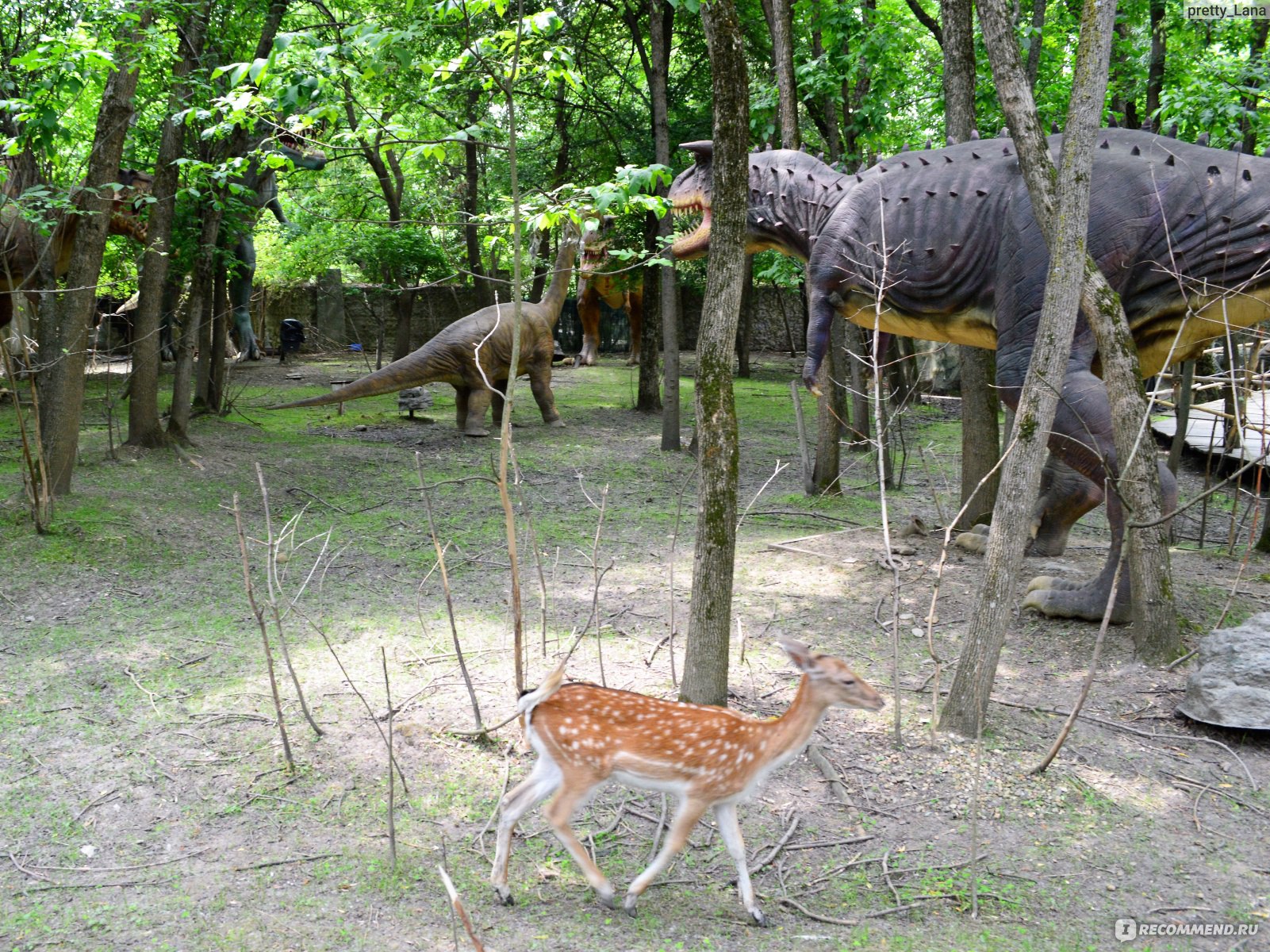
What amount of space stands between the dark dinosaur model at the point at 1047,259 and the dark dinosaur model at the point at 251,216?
3.99 m

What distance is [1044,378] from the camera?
13.1 feet

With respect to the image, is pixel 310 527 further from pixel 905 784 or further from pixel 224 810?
pixel 905 784

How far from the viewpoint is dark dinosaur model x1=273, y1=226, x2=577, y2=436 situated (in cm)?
1143

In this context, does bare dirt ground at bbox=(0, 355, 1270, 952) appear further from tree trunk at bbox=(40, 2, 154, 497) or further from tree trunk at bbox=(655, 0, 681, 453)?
tree trunk at bbox=(655, 0, 681, 453)

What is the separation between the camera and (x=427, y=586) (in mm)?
6461

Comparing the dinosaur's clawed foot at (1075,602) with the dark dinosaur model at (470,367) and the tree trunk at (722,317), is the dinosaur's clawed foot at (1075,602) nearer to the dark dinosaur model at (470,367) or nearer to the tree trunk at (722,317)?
the tree trunk at (722,317)

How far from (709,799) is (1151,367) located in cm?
377

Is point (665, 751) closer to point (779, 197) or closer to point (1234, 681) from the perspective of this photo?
point (1234, 681)

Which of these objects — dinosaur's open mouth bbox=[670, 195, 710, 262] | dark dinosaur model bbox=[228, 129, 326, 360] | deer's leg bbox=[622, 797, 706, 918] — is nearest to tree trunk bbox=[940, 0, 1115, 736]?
deer's leg bbox=[622, 797, 706, 918]

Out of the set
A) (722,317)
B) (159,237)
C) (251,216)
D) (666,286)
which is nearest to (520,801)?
(722,317)

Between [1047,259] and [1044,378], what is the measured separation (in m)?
1.55

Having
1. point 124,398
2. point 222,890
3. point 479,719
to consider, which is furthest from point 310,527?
point 124,398

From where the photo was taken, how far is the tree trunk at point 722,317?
159 inches

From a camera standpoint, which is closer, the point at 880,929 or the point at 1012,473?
the point at 880,929
